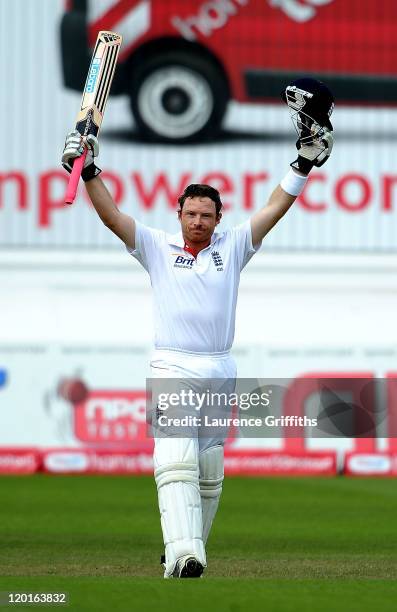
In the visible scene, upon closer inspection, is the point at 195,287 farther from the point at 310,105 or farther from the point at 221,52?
the point at 221,52

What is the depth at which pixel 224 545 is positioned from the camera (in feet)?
31.2

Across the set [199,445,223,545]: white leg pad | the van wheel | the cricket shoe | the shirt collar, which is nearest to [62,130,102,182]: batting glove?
the shirt collar

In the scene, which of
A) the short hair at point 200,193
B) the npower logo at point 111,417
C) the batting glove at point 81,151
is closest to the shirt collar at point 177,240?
the short hair at point 200,193

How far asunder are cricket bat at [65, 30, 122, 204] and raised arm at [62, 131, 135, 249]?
0.15 feet

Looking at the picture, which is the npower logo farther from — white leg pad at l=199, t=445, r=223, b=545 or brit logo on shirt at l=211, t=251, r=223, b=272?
brit logo on shirt at l=211, t=251, r=223, b=272

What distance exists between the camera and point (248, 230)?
7246 millimetres

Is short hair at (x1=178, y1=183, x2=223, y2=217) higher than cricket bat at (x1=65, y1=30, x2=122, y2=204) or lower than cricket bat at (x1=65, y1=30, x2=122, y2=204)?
lower

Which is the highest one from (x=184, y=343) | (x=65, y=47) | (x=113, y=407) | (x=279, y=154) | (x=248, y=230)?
(x=65, y=47)

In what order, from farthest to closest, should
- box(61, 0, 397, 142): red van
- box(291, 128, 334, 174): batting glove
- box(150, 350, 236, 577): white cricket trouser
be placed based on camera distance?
box(61, 0, 397, 142): red van → box(291, 128, 334, 174): batting glove → box(150, 350, 236, 577): white cricket trouser

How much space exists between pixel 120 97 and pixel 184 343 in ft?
52.9

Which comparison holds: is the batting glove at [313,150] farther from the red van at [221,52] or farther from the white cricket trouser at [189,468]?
the red van at [221,52]

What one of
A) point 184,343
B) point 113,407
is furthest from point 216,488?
point 113,407

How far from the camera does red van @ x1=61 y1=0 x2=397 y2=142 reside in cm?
2231

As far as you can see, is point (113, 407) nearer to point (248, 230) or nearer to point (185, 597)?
point (248, 230)
